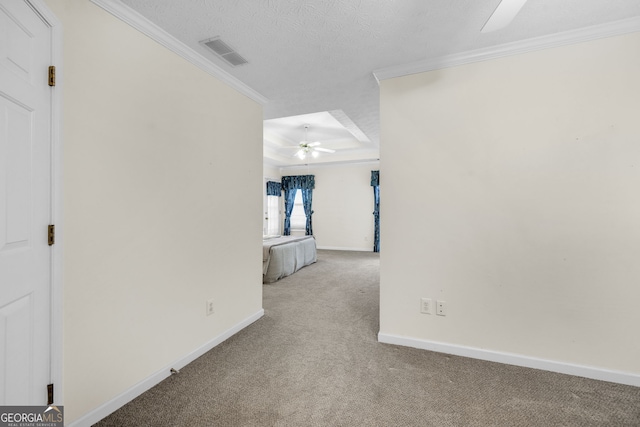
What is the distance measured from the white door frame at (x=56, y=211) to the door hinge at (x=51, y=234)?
0.06ft

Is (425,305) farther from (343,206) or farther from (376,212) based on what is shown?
(343,206)

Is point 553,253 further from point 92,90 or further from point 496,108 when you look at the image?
point 92,90

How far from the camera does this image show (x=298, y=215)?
8578 millimetres

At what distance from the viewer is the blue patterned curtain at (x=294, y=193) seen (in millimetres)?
8233

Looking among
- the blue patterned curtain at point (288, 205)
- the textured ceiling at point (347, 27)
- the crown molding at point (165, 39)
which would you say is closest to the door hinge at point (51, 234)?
the crown molding at point (165, 39)

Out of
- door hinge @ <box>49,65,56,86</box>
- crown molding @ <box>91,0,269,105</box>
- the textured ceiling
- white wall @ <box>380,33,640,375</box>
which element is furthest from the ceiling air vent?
white wall @ <box>380,33,640,375</box>

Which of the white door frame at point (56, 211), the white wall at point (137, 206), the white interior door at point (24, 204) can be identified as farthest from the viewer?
the white wall at point (137, 206)

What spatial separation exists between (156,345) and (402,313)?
1.94 m

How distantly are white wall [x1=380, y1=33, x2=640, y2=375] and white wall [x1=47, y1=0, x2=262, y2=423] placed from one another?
1500 millimetres

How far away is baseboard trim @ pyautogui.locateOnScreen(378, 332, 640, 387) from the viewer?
196cm

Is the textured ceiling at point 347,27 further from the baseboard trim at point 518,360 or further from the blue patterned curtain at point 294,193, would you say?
the blue patterned curtain at point 294,193

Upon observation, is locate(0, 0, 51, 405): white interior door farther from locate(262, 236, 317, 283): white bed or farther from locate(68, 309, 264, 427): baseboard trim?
locate(262, 236, 317, 283): white bed

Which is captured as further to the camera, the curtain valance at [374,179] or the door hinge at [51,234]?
the curtain valance at [374,179]

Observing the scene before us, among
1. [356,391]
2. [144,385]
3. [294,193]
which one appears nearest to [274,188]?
[294,193]
